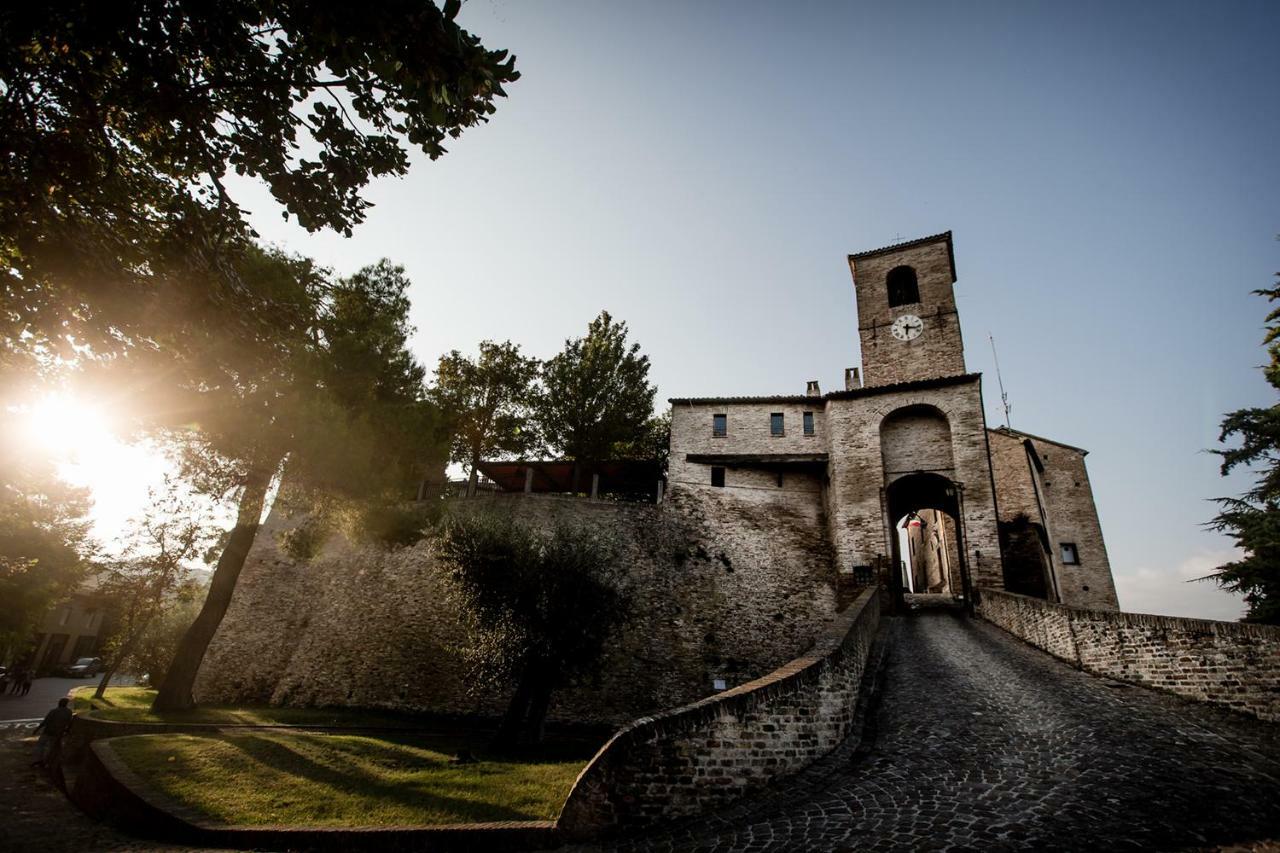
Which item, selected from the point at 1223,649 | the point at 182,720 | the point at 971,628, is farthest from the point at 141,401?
the point at 971,628

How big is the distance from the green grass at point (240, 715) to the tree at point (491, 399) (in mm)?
13498

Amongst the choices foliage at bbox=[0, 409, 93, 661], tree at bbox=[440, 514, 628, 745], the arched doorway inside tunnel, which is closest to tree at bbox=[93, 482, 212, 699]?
foliage at bbox=[0, 409, 93, 661]

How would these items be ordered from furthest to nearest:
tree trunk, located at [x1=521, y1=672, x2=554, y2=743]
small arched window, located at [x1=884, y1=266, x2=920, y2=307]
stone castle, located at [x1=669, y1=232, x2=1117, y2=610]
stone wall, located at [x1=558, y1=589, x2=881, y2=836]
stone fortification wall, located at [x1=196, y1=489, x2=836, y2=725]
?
small arched window, located at [x1=884, y1=266, x2=920, y2=307]
stone castle, located at [x1=669, y1=232, x2=1117, y2=610]
stone fortification wall, located at [x1=196, y1=489, x2=836, y2=725]
tree trunk, located at [x1=521, y1=672, x2=554, y2=743]
stone wall, located at [x1=558, y1=589, x2=881, y2=836]

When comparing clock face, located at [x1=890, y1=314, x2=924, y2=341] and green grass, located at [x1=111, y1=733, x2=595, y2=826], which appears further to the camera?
clock face, located at [x1=890, y1=314, x2=924, y2=341]

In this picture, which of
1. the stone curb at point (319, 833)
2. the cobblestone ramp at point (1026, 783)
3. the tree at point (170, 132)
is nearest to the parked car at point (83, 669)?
the stone curb at point (319, 833)

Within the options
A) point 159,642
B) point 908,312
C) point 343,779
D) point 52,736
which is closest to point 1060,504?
point 908,312

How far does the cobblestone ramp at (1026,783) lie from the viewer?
4.88m

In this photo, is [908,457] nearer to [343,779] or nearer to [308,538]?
[343,779]

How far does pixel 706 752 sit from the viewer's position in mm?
6621

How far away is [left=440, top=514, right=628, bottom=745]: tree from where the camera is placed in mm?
13078

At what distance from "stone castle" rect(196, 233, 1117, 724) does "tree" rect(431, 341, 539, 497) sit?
285 inches

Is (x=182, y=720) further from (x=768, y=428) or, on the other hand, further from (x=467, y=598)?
(x=768, y=428)

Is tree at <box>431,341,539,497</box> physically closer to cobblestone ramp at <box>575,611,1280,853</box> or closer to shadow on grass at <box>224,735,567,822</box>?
shadow on grass at <box>224,735,567,822</box>

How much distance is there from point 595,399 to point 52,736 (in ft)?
69.9
